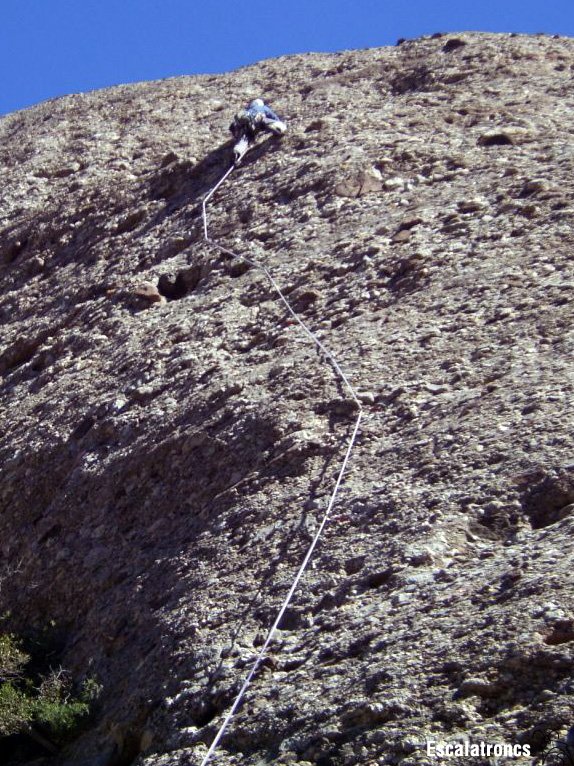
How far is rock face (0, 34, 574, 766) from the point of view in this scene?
4.97 meters

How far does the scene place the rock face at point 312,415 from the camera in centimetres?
497

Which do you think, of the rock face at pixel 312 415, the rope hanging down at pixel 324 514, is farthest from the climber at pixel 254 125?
the rope hanging down at pixel 324 514

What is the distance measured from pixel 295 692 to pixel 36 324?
6.29 m

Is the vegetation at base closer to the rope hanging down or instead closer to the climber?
the rope hanging down

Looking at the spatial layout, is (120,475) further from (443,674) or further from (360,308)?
(443,674)

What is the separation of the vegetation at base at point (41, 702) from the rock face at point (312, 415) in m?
0.17

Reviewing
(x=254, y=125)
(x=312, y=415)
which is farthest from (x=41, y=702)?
(x=254, y=125)

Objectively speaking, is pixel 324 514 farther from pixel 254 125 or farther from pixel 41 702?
pixel 254 125

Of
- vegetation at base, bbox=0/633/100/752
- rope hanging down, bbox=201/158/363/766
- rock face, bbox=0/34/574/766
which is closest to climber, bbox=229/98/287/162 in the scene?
rock face, bbox=0/34/574/766

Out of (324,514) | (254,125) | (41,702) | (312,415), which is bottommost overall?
(41,702)

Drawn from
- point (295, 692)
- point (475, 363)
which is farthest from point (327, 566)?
point (475, 363)

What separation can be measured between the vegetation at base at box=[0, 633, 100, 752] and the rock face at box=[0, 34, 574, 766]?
17cm

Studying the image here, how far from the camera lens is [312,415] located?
7270 millimetres

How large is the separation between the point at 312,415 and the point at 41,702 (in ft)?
8.44
